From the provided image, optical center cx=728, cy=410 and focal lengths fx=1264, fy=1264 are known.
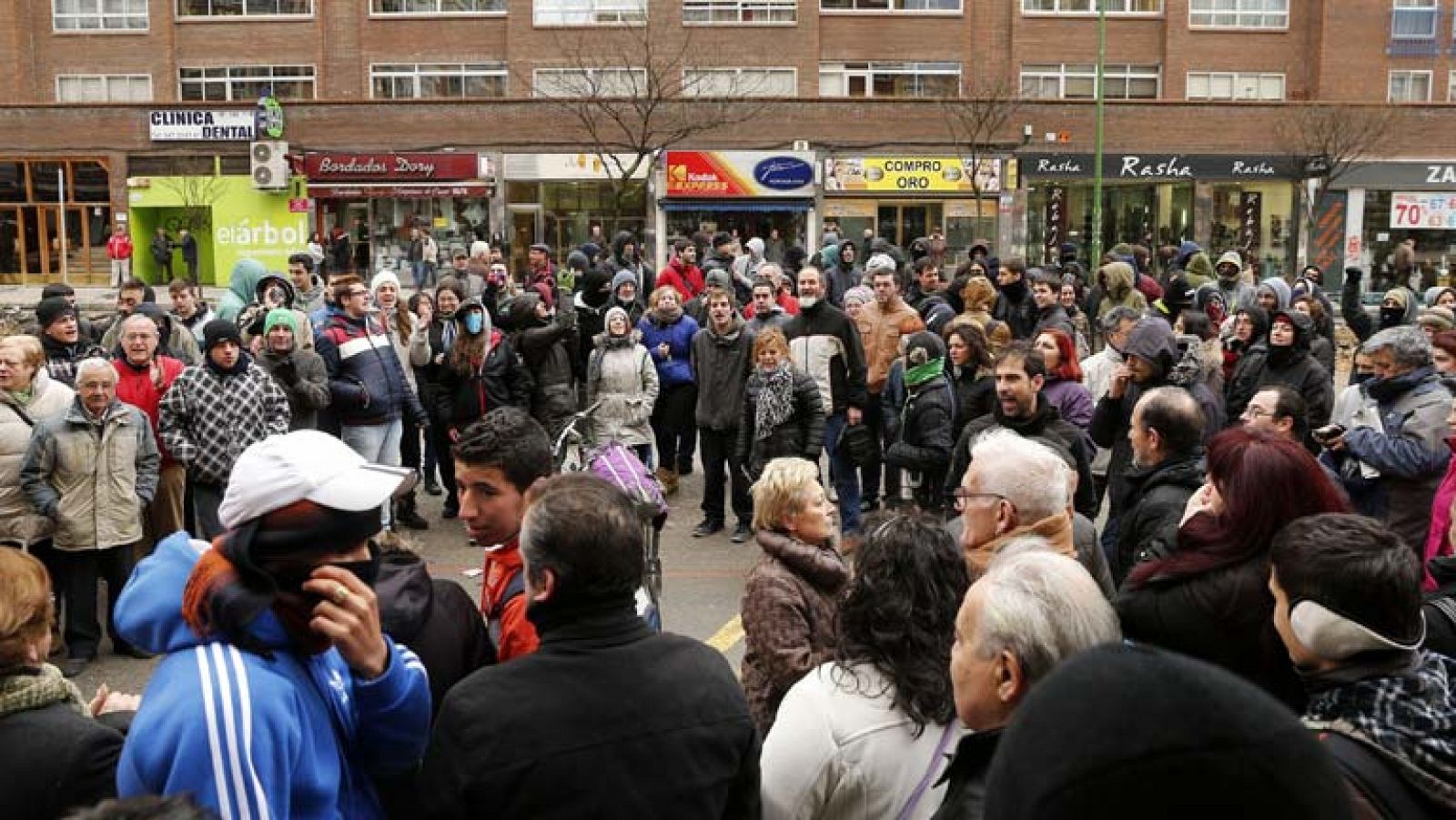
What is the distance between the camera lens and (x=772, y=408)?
30.0ft

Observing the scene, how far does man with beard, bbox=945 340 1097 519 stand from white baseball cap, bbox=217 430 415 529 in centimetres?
429

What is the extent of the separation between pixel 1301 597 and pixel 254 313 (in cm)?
874

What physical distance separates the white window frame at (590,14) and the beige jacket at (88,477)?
3399cm

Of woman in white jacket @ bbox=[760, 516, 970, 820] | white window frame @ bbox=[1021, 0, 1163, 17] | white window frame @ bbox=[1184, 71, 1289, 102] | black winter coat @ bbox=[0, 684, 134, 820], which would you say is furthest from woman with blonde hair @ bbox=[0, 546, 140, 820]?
white window frame @ bbox=[1184, 71, 1289, 102]

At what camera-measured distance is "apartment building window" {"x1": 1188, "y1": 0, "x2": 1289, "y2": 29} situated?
40.1m

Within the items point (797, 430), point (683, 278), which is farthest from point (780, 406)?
point (683, 278)

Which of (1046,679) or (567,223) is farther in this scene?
(567,223)

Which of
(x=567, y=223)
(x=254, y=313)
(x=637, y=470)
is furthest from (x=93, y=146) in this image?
(x=637, y=470)

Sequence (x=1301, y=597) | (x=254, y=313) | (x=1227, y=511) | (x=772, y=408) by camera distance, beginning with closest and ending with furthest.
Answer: (x=1301, y=597) → (x=1227, y=511) → (x=772, y=408) → (x=254, y=313)

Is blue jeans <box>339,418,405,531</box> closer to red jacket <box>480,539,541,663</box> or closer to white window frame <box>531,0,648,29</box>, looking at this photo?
red jacket <box>480,539,541,663</box>

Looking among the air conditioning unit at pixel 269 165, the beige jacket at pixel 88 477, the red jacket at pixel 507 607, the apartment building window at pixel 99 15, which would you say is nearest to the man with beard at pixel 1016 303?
the beige jacket at pixel 88 477

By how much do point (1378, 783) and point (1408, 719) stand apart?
20 cm

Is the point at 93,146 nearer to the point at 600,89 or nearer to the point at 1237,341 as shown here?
the point at 600,89

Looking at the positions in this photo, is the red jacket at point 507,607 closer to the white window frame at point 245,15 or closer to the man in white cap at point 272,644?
the man in white cap at point 272,644
